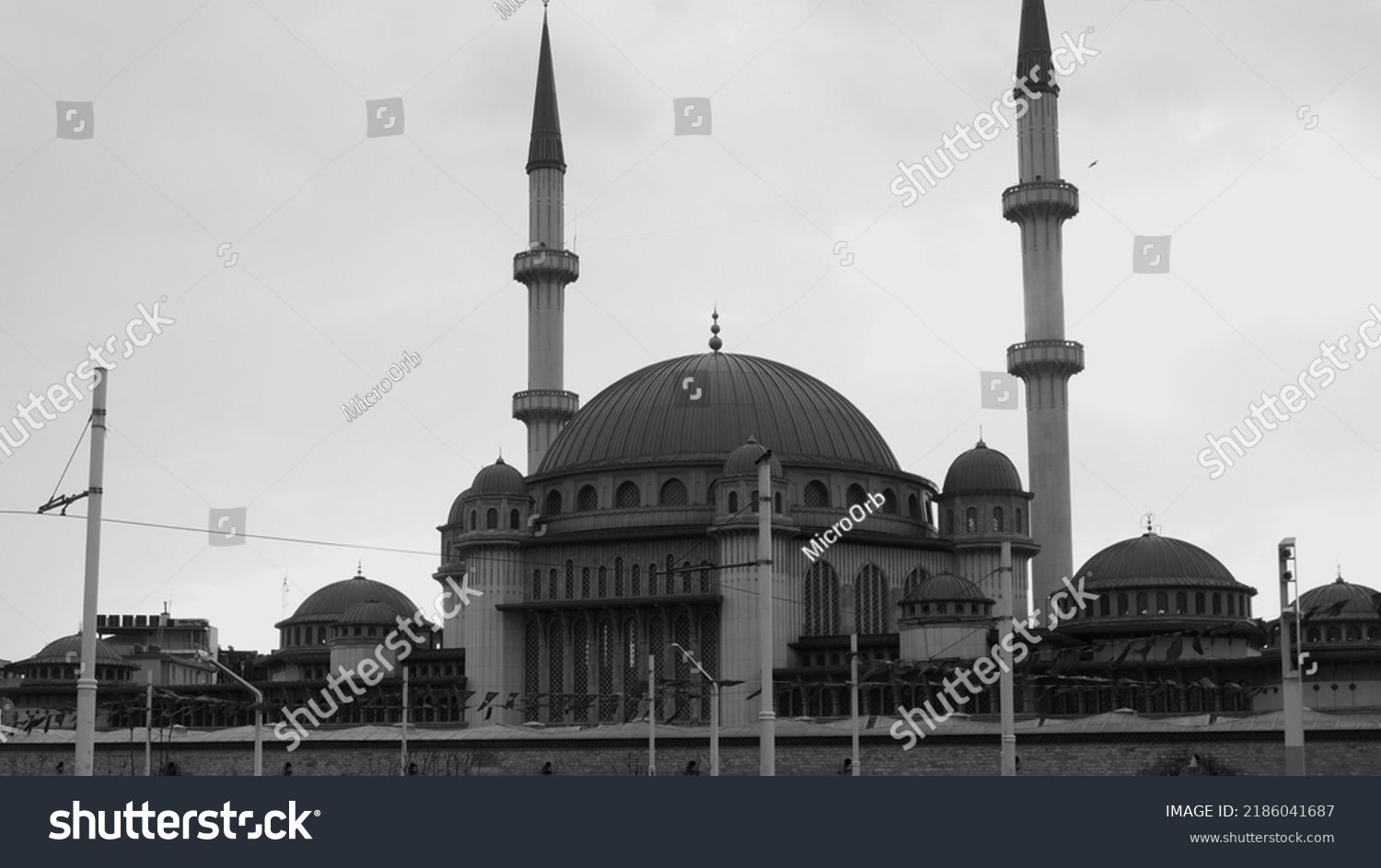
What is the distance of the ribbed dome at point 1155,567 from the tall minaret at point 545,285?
28.1m

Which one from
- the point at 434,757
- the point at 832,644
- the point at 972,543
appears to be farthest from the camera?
the point at 972,543

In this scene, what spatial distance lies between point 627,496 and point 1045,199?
23615 mm

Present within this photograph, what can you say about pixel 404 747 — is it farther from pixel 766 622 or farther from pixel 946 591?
pixel 766 622

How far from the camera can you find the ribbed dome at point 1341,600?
3255 inches

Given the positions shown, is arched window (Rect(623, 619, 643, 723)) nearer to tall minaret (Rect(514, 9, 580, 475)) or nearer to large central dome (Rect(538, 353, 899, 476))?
large central dome (Rect(538, 353, 899, 476))

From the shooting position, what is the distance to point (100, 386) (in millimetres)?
35594

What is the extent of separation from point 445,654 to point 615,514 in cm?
1013

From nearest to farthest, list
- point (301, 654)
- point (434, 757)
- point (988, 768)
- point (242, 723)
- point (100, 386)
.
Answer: point (100, 386)
point (988, 768)
point (434, 757)
point (242, 723)
point (301, 654)

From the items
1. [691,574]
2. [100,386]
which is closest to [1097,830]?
[100,386]

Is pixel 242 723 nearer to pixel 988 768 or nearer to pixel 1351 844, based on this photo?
pixel 988 768

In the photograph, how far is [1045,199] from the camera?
87562 millimetres

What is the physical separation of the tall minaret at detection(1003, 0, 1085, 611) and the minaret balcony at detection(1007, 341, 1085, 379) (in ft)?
0.14

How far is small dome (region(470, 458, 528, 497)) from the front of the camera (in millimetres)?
86312

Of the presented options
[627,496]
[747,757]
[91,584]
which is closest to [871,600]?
[627,496]
